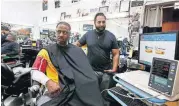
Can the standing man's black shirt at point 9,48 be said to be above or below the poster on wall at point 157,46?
below

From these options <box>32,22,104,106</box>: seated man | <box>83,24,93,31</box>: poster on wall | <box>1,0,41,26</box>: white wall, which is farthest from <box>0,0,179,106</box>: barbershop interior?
<box>1,0,41,26</box>: white wall

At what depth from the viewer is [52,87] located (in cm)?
165

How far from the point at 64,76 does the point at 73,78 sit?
0.09 m

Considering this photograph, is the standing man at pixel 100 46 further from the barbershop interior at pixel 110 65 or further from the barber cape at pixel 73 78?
the barber cape at pixel 73 78

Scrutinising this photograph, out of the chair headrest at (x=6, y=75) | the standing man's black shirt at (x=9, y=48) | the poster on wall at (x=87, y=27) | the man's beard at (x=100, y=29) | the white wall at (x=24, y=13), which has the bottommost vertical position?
the chair headrest at (x=6, y=75)

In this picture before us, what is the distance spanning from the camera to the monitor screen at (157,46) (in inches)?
56.3

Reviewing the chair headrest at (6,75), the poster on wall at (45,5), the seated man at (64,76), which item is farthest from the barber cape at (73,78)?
the poster on wall at (45,5)

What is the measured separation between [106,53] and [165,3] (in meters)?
0.96

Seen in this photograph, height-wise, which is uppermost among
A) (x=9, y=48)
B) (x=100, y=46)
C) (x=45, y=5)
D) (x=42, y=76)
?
(x=45, y=5)

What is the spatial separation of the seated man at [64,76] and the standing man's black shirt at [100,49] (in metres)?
0.44

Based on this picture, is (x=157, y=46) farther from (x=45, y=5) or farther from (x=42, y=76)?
(x=45, y=5)

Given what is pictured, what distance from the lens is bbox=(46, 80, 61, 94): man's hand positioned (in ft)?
5.40

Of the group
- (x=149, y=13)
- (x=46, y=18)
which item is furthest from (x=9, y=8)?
(x=149, y=13)

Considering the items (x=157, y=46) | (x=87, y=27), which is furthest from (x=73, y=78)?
(x=87, y=27)
